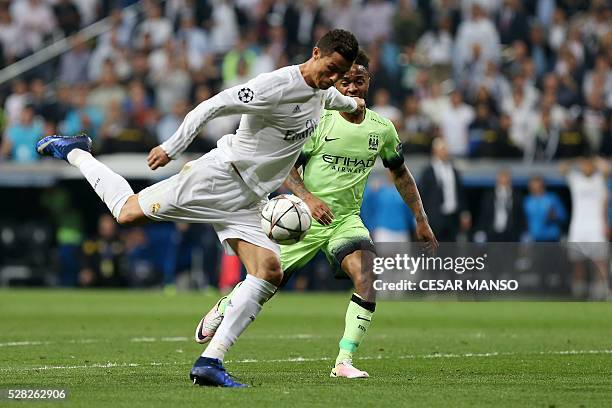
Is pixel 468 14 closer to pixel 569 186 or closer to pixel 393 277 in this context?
pixel 569 186

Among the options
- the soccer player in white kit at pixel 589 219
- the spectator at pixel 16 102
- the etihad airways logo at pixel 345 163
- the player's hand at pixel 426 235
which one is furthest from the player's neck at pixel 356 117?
the spectator at pixel 16 102

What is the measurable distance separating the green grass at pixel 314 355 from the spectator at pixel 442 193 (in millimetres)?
1973

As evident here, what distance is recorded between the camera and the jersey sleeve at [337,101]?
32.1 ft

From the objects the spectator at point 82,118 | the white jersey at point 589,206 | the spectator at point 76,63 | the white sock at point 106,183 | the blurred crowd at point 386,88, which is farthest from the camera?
the spectator at point 76,63

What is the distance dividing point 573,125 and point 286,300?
6.17m

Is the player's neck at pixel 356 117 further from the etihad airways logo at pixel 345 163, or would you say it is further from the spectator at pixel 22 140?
the spectator at pixel 22 140

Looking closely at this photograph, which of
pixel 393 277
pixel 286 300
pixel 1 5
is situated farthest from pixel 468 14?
pixel 393 277

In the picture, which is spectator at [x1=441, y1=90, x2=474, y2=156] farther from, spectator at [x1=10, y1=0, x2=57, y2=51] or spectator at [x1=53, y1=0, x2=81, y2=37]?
spectator at [x1=10, y1=0, x2=57, y2=51]

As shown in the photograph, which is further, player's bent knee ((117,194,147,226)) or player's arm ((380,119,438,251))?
player's arm ((380,119,438,251))

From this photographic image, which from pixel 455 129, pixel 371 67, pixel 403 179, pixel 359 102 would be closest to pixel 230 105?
pixel 359 102

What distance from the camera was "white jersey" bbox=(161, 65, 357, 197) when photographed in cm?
901

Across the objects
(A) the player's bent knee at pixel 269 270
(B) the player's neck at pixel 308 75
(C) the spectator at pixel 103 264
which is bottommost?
(A) the player's bent knee at pixel 269 270

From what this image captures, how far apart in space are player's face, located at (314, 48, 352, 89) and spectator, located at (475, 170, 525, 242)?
13969 millimetres

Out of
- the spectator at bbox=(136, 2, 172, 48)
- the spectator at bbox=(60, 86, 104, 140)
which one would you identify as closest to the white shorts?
the spectator at bbox=(60, 86, 104, 140)
